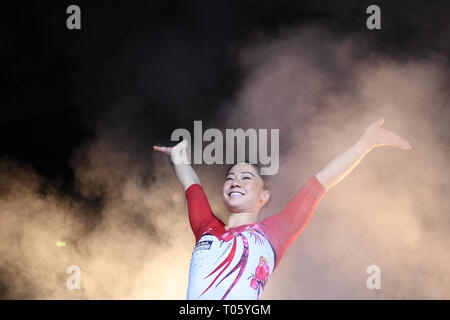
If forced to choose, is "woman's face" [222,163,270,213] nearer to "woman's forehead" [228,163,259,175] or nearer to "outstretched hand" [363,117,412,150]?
"woman's forehead" [228,163,259,175]

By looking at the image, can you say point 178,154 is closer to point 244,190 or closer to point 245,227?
point 244,190

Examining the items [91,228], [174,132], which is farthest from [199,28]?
[91,228]

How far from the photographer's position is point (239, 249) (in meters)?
2.67

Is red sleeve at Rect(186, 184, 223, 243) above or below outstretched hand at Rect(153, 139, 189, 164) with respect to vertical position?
below

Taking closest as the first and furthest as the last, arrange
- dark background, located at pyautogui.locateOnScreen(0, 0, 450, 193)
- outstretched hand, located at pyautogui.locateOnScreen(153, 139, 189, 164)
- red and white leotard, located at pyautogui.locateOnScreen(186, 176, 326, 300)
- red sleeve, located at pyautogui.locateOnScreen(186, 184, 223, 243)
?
1. red and white leotard, located at pyautogui.locateOnScreen(186, 176, 326, 300)
2. red sleeve, located at pyautogui.locateOnScreen(186, 184, 223, 243)
3. outstretched hand, located at pyautogui.locateOnScreen(153, 139, 189, 164)
4. dark background, located at pyautogui.locateOnScreen(0, 0, 450, 193)

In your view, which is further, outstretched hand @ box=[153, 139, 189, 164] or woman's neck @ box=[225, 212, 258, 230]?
outstretched hand @ box=[153, 139, 189, 164]

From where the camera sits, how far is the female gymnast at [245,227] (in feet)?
8.54

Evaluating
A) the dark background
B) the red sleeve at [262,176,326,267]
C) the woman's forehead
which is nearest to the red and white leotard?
the red sleeve at [262,176,326,267]

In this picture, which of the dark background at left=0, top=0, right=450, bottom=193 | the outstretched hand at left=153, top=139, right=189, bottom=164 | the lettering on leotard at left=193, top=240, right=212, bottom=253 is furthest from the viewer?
the dark background at left=0, top=0, right=450, bottom=193

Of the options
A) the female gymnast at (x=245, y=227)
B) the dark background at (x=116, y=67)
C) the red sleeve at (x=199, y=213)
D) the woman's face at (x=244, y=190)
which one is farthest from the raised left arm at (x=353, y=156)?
the dark background at (x=116, y=67)

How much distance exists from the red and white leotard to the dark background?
4.45ft

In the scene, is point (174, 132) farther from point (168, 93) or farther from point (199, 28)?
point (199, 28)

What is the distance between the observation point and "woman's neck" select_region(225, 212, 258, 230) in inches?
115

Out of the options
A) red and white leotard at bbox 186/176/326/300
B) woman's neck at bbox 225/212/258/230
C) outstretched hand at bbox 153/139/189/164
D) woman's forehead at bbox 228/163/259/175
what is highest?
outstretched hand at bbox 153/139/189/164
